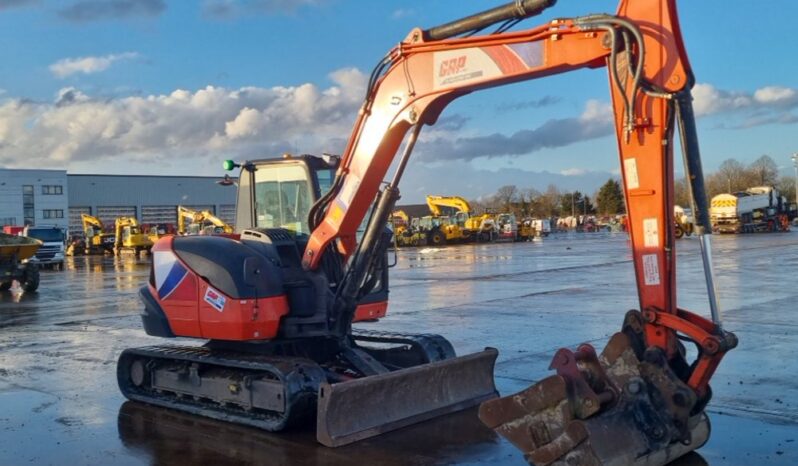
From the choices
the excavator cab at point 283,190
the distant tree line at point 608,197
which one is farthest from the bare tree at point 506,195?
the excavator cab at point 283,190

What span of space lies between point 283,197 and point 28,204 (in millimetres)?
84623

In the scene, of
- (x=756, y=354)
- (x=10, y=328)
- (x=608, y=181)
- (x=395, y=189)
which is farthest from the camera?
(x=608, y=181)

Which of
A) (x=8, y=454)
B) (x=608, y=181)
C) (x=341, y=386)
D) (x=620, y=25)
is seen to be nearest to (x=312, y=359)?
(x=341, y=386)

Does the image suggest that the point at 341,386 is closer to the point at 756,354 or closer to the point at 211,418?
the point at 211,418

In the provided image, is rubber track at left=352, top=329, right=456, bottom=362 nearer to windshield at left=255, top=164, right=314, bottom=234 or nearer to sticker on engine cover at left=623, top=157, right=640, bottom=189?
windshield at left=255, top=164, right=314, bottom=234

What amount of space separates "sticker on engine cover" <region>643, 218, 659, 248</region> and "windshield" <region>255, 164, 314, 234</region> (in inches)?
157

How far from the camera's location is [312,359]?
8414 mm

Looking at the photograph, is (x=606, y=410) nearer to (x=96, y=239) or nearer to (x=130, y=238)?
(x=130, y=238)

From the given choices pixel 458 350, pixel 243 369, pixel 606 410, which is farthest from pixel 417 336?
pixel 606 410

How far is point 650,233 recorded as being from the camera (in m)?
5.54

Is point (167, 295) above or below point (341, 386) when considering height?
above

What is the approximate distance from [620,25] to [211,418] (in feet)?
17.0

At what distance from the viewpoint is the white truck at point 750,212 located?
57.8 metres

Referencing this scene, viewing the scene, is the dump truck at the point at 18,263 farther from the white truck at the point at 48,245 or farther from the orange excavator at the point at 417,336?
the orange excavator at the point at 417,336
